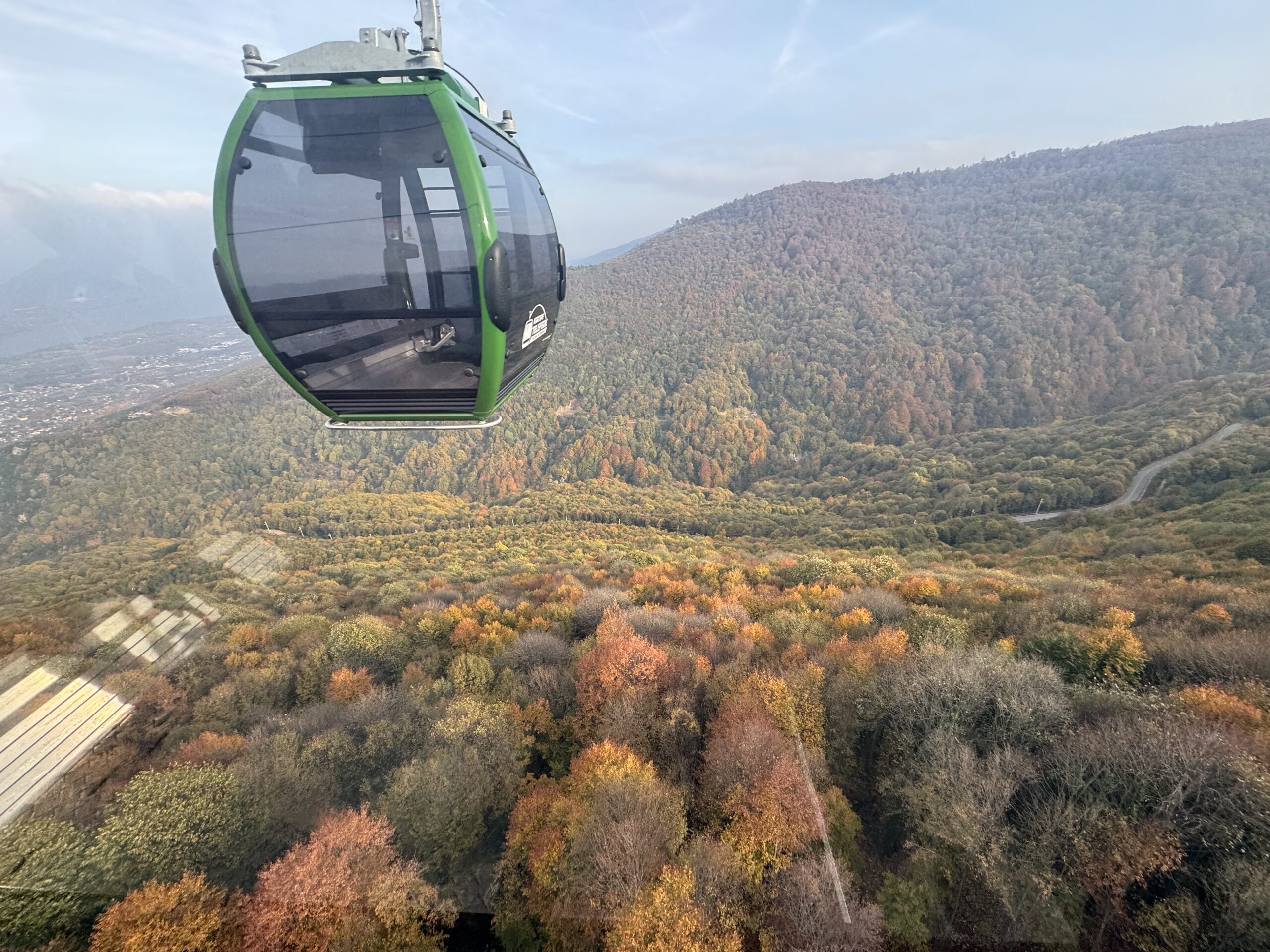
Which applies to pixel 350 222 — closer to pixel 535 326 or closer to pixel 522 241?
pixel 522 241

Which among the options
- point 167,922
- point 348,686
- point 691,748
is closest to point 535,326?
point 691,748

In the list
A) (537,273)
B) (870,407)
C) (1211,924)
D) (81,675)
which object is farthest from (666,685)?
(870,407)

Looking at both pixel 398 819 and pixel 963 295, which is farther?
A: pixel 963 295

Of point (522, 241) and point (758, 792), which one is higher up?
point (522, 241)

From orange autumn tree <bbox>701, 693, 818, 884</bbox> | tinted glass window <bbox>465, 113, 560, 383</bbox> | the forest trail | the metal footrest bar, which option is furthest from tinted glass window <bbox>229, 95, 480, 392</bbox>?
the forest trail

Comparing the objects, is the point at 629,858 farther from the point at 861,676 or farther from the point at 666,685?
the point at 861,676

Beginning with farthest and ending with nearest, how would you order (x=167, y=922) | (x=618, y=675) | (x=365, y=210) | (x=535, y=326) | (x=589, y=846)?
1. (x=618, y=675)
2. (x=589, y=846)
3. (x=167, y=922)
4. (x=535, y=326)
5. (x=365, y=210)
